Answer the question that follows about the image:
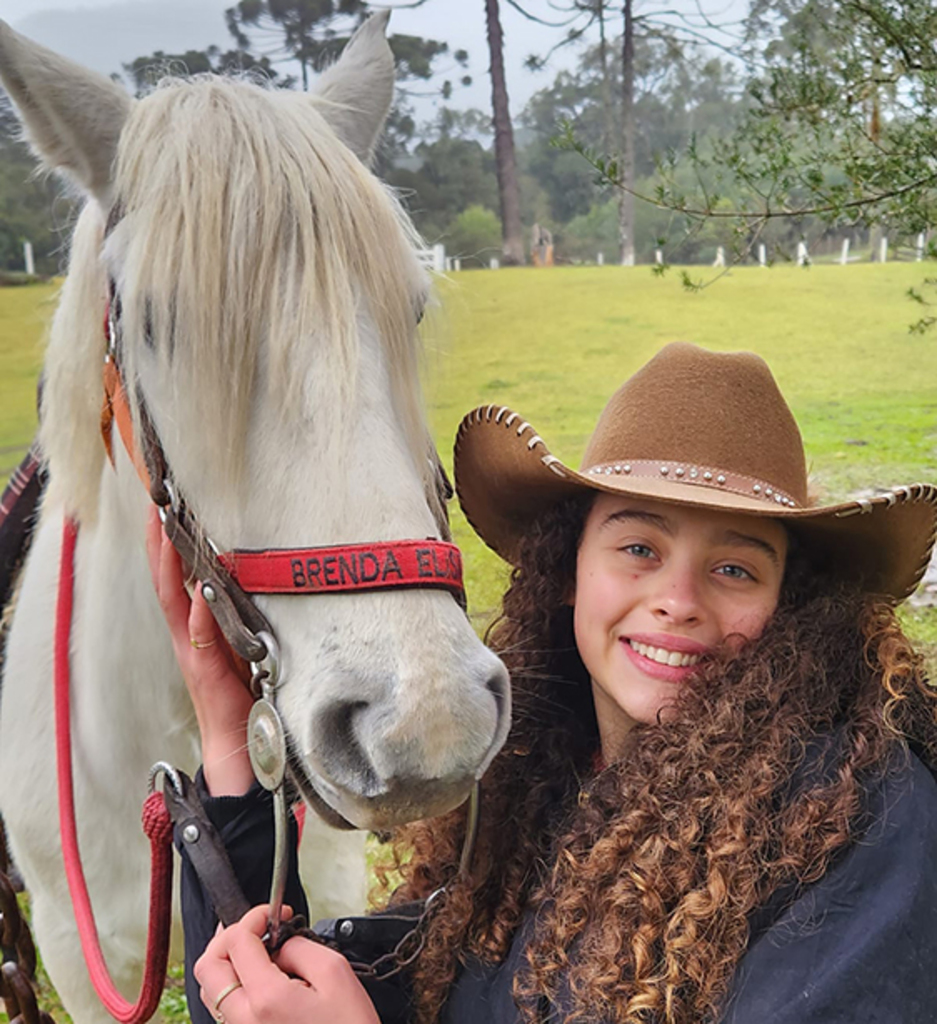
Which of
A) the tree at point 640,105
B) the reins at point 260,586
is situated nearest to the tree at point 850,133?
the tree at point 640,105

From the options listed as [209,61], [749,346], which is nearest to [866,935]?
[209,61]

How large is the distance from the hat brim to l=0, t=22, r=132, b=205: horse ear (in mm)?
671

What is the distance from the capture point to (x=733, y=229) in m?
2.40

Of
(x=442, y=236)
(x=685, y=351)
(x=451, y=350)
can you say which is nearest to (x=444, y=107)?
(x=442, y=236)

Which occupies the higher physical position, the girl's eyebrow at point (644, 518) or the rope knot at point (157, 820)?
the girl's eyebrow at point (644, 518)

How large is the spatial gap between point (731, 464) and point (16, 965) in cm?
150

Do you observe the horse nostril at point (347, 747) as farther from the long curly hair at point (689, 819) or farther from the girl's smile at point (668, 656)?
the girl's smile at point (668, 656)

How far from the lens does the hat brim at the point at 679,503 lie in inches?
45.6

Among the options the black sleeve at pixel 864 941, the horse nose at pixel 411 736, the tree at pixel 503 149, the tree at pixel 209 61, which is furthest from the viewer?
the tree at pixel 503 149

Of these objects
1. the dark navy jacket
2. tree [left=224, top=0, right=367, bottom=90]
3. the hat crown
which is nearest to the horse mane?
the hat crown

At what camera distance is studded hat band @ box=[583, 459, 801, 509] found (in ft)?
3.92

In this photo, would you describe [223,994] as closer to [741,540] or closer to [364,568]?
[364,568]

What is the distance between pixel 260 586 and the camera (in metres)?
1.12

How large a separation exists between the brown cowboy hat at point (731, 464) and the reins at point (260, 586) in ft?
0.82
